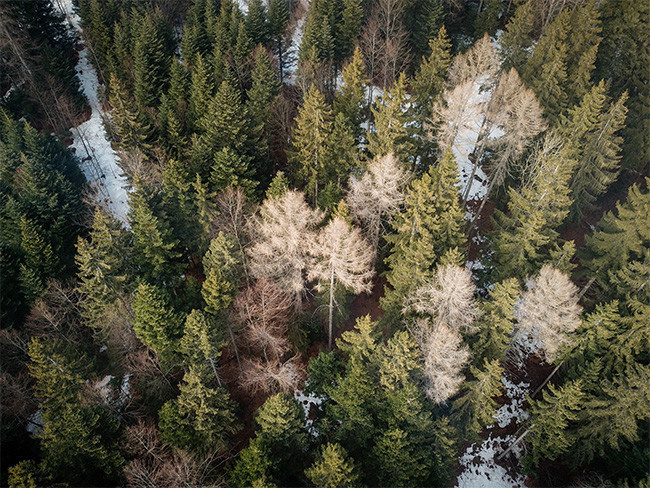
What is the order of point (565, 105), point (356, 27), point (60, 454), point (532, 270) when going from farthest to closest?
point (356, 27) → point (565, 105) → point (532, 270) → point (60, 454)

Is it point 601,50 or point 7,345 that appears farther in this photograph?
point 601,50

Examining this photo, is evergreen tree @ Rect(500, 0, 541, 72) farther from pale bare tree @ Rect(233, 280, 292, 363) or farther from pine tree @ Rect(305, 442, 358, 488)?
pine tree @ Rect(305, 442, 358, 488)

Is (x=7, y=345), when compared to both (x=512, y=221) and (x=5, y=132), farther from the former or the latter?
(x=512, y=221)

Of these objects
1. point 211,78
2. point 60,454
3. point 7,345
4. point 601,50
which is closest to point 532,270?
point 601,50

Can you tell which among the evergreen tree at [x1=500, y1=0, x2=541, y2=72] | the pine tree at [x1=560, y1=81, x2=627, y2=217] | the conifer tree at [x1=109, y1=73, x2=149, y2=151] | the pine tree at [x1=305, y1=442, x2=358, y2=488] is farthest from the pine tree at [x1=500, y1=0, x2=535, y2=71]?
the pine tree at [x1=305, y1=442, x2=358, y2=488]

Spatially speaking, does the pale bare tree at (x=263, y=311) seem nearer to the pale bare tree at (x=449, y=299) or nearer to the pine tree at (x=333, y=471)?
the pine tree at (x=333, y=471)

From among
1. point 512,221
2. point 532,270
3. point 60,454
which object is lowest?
point 60,454
